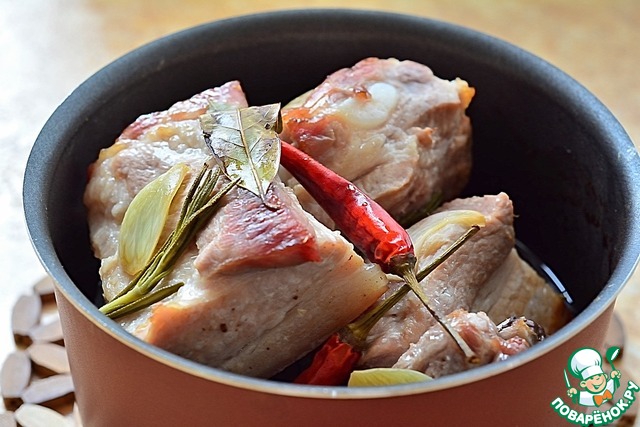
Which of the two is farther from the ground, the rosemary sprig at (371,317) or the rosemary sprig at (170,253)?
the rosemary sprig at (170,253)

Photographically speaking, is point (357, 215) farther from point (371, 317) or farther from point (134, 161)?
point (134, 161)

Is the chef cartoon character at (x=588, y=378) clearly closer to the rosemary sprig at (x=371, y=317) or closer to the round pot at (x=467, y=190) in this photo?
the round pot at (x=467, y=190)

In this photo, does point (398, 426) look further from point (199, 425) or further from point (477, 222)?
point (477, 222)

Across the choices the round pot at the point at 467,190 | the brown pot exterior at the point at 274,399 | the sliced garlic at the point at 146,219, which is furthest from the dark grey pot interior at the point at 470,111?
the brown pot exterior at the point at 274,399

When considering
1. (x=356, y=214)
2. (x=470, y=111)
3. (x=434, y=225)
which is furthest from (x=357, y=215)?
(x=470, y=111)

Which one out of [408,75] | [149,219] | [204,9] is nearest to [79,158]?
[149,219]
